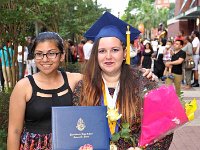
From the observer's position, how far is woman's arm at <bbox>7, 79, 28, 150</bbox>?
2.68 meters

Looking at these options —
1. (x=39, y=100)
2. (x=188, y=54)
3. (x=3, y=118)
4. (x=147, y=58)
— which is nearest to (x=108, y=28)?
(x=39, y=100)

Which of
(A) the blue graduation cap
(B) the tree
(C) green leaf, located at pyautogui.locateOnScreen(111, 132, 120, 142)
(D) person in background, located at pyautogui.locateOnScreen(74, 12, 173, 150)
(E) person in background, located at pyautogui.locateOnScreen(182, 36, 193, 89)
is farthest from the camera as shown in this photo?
(B) the tree

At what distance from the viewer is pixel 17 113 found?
2.69m

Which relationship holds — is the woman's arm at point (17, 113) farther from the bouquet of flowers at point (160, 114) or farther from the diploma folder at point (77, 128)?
the bouquet of flowers at point (160, 114)

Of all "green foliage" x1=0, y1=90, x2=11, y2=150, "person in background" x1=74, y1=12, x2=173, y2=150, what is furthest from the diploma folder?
"green foliage" x1=0, y1=90, x2=11, y2=150

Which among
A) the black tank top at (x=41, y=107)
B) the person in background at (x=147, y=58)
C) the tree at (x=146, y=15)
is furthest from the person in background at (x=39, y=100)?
the tree at (x=146, y=15)

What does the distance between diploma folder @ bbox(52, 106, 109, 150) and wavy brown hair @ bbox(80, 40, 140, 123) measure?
0.23 m

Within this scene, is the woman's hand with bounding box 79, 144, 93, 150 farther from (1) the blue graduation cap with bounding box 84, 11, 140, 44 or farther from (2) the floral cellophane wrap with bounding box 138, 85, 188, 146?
(1) the blue graduation cap with bounding box 84, 11, 140, 44

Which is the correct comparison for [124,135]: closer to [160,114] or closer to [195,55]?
[160,114]

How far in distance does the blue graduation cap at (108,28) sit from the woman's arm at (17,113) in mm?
629

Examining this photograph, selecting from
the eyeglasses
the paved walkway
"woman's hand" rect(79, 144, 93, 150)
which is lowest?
A: the paved walkway

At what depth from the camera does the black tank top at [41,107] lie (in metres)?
2.70

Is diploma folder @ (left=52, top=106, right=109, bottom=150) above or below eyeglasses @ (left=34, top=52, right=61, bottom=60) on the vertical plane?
below

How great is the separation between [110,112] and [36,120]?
21.5 inches
